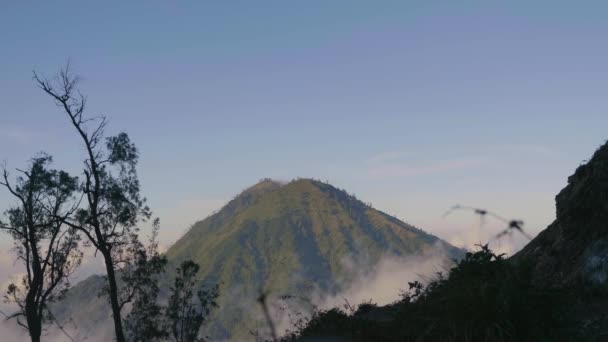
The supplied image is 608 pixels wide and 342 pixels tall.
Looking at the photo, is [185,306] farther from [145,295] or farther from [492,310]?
[492,310]

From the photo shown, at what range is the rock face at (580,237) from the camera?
2005 cm

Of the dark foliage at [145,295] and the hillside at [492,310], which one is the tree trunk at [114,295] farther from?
the hillside at [492,310]

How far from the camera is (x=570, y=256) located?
22.1 metres

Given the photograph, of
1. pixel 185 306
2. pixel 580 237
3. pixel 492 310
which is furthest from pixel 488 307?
pixel 185 306

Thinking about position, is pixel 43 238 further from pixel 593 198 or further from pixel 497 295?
pixel 497 295

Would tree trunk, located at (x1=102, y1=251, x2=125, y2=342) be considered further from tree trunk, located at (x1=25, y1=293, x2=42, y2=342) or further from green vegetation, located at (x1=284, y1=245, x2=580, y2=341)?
green vegetation, located at (x1=284, y1=245, x2=580, y2=341)

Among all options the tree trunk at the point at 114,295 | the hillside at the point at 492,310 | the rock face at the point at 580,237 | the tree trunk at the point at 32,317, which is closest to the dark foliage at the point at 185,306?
the tree trunk at the point at 114,295

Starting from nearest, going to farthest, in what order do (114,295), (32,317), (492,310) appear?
(492,310) < (114,295) < (32,317)

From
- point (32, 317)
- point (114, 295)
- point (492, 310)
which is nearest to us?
point (492, 310)

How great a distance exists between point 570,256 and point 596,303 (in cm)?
435

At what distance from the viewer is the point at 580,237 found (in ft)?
73.6

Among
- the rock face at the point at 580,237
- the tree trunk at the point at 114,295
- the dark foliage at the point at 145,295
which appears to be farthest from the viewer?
the dark foliage at the point at 145,295

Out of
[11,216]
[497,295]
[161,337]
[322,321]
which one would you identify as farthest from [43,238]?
[497,295]

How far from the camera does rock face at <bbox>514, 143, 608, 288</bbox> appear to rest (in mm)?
20047
